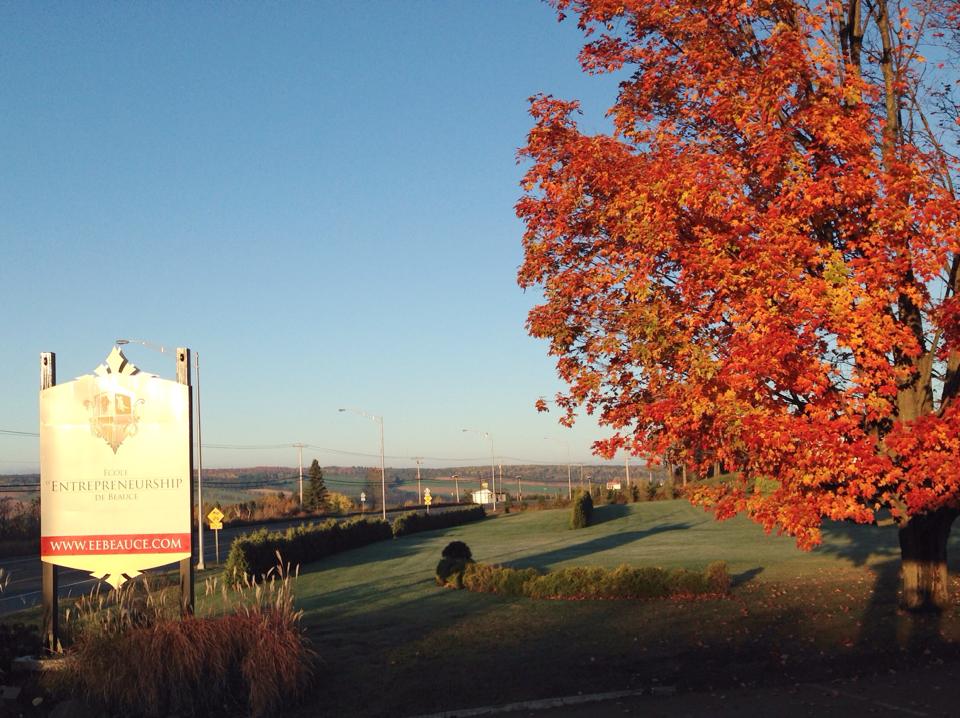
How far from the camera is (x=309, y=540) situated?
34.0 m

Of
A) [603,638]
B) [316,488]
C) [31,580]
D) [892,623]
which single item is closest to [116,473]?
[603,638]

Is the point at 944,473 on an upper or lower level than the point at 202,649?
upper

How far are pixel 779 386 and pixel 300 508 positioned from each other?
246 feet

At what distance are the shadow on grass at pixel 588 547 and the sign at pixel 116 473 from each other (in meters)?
16.6

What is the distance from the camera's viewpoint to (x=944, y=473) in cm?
973

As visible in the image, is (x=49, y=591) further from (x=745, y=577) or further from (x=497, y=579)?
(x=745, y=577)

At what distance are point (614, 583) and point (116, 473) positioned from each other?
8.83m

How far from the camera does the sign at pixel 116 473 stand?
12.4m

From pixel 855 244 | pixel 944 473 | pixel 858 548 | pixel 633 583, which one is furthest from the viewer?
pixel 858 548

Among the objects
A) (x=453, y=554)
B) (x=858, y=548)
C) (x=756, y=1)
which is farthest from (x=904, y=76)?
(x=858, y=548)

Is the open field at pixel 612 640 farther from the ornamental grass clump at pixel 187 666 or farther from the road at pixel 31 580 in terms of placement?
the road at pixel 31 580

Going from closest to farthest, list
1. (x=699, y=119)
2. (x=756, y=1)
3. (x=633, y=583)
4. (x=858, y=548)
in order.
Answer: (x=756, y=1), (x=699, y=119), (x=633, y=583), (x=858, y=548)

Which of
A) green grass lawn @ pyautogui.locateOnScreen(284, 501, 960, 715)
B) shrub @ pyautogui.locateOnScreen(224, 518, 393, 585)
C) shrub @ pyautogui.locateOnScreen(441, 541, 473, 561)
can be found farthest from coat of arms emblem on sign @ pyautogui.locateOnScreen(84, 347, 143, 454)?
shrub @ pyautogui.locateOnScreen(441, 541, 473, 561)

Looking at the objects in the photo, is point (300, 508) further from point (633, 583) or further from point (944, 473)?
point (944, 473)
